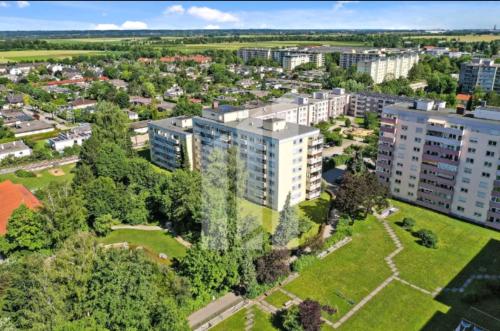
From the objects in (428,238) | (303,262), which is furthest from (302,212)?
(428,238)

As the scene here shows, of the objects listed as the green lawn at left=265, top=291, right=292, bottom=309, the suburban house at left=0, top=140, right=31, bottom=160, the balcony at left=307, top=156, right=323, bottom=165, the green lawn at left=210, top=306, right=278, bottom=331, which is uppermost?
the balcony at left=307, top=156, right=323, bottom=165

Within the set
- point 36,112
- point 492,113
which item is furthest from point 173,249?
point 36,112

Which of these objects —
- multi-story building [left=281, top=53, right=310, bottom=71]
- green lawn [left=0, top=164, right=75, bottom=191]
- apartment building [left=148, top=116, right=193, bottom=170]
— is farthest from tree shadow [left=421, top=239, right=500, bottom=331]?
multi-story building [left=281, top=53, right=310, bottom=71]

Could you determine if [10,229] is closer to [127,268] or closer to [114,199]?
[114,199]

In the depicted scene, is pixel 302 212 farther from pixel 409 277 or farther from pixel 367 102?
pixel 367 102

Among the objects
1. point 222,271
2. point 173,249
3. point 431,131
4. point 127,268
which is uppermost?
point 431,131

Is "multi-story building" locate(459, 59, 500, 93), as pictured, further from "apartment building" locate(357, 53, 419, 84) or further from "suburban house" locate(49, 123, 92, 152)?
"suburban house" locate(49, 123, 92, 152)
